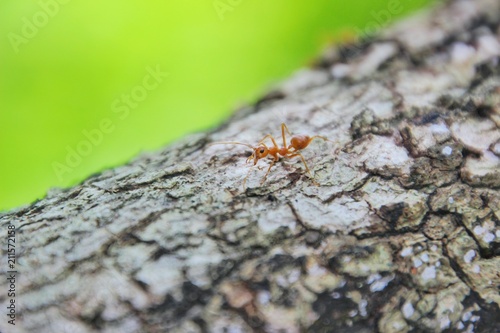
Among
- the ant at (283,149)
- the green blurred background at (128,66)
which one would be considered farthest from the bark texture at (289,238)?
the green blurred background at (128,66)

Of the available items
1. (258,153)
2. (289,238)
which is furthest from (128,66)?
(289,238)

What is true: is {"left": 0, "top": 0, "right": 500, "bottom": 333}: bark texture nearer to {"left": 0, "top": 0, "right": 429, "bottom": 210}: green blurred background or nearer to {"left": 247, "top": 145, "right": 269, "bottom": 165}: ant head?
{"left": 247, "top": 145, "right": 269, "bottom": 165}: ant head

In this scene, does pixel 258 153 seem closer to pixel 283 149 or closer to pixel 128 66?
pixel 283 149

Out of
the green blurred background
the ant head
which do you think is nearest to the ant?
the ant head

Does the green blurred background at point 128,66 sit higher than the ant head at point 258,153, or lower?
higher

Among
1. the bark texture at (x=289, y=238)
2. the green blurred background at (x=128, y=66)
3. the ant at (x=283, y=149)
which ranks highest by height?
the green blurred background at (x=128, y=66)

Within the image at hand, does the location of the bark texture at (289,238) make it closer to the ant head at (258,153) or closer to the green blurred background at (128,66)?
the ant head at (258,153)
